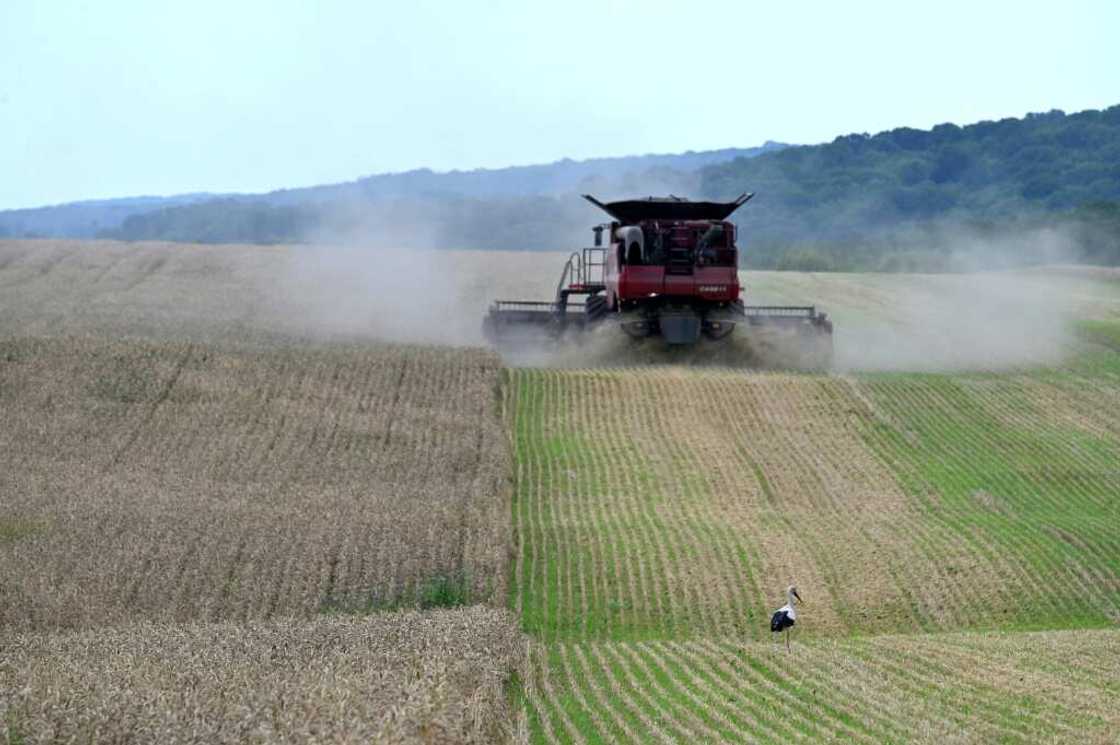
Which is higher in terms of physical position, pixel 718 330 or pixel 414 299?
pixel 718 330

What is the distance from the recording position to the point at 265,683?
36.1 feet

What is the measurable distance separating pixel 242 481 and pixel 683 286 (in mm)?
13997

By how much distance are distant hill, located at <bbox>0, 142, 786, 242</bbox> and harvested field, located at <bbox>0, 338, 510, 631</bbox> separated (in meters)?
61.1

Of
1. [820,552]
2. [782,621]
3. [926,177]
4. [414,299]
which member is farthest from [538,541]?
[926,177]

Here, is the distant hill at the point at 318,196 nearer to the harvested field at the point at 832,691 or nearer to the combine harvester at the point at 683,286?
the combine harvester at the point at 683,286

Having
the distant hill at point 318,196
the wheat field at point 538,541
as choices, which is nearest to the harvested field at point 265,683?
the wheat field at point 538,541

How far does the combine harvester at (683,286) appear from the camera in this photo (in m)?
33.7

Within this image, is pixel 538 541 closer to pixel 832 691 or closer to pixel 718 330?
pixel 832 691

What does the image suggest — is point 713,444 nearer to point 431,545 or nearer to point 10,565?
point 431,545

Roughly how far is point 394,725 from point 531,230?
89.6 metres

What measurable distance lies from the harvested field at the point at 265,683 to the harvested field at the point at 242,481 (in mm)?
2328

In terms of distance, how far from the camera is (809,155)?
128500 millimetres

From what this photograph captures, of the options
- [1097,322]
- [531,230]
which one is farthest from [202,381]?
[531,230]

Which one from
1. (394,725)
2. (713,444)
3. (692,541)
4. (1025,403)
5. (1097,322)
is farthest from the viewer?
(1097,322)
